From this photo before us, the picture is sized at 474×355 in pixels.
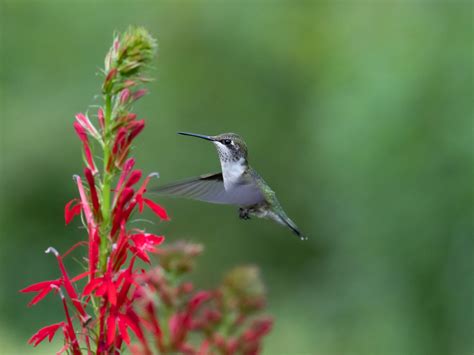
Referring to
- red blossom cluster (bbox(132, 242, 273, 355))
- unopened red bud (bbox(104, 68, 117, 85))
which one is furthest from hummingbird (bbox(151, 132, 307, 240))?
red blossom cluster (bbox(132, 242, 273, 355))

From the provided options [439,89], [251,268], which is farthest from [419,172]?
[251,268]

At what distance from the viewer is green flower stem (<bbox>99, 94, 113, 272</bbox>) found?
217cm

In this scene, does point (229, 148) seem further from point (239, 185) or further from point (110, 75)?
point (110, 75)

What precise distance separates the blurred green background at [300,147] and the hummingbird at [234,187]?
1.92 metres

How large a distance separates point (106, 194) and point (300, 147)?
8419 mm

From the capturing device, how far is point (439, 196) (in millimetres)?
6512

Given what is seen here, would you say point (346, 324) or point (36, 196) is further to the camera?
point (36, 196)

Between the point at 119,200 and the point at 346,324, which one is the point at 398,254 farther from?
the point at 119,200

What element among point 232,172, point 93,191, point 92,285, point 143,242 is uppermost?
point 232,172

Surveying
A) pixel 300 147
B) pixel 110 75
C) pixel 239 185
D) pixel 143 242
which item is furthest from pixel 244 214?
pixel 300 147

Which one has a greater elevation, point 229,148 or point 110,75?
point 229,148

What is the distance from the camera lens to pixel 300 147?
10547 mm

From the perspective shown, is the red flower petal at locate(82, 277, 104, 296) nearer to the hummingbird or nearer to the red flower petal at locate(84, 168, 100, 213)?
the red flower petal at locate(84, 168, 100, 213)

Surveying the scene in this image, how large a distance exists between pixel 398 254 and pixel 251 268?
5265 mm
